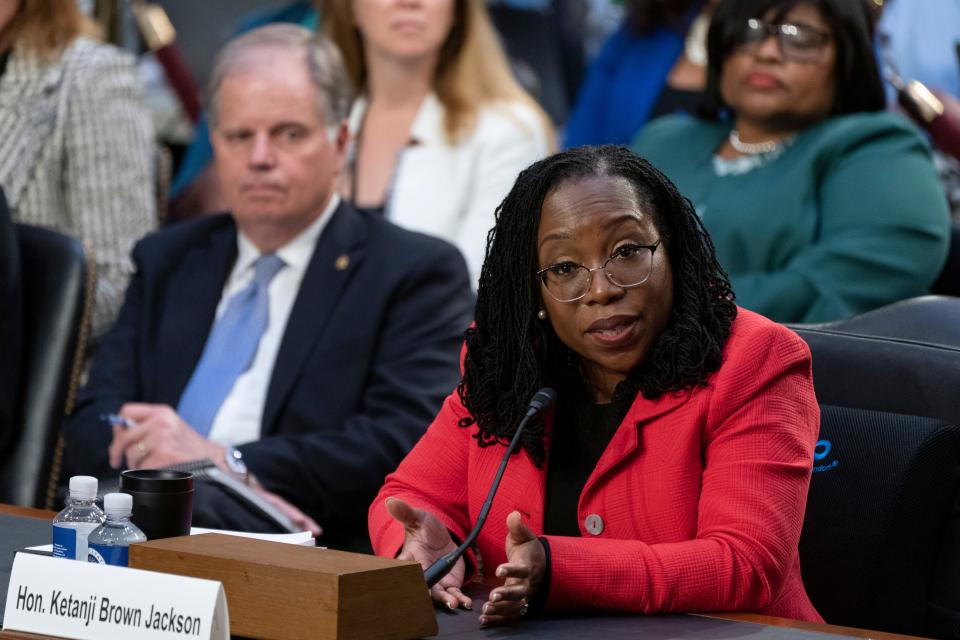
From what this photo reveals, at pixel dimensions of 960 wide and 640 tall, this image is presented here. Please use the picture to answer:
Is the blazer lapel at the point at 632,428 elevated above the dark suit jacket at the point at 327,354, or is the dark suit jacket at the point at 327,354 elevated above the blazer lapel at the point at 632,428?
the blazer lapel at the point at 632,428

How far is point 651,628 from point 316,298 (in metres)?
1.52

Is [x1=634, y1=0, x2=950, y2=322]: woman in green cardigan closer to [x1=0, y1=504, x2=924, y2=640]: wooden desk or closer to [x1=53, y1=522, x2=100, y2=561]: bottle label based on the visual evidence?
[x1=0, y1=504, x2=924, y2=640]: wooden desk

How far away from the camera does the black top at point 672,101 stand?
404 centimetres

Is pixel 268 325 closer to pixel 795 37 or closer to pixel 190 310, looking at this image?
pixel 190 310

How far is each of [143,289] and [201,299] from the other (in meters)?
0.15

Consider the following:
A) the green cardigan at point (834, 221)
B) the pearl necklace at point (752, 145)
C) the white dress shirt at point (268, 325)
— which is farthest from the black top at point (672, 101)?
the white dress shirt at point (268, 325)

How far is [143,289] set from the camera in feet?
10.4

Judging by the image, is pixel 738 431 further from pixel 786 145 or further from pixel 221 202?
pixel 221 202

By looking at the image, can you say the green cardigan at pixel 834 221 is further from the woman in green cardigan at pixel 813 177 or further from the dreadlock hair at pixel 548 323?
the dreadlock hair at pixel 548 323

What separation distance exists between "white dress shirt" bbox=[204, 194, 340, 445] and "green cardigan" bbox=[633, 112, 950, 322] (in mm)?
837

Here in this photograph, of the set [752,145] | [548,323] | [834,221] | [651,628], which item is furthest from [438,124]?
[651,628]

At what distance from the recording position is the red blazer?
1.66 m

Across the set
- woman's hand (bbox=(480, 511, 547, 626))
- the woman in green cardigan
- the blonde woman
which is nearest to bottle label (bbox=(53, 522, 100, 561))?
woman's hand (bbox=(480, 511, 547, 626))

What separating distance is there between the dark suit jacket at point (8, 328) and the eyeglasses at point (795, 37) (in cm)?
155
